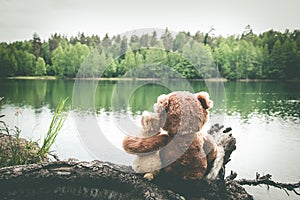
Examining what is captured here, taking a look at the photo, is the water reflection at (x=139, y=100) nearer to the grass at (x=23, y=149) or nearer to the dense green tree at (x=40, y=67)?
the grass at (x=23, y=149)

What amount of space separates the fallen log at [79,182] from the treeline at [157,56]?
51 centimetres

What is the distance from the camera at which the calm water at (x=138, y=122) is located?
6.91 feet

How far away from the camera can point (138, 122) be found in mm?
2070

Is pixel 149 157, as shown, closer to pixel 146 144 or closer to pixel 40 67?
pixel 146 144

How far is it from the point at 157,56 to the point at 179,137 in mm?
535

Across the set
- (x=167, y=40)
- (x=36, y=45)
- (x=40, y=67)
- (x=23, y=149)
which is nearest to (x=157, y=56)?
(x=167, y=40)

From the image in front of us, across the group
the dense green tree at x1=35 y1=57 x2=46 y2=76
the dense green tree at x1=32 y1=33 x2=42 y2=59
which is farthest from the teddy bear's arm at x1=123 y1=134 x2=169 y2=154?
the dense green tree at x1=32 y1=33 x2=42 y2=59

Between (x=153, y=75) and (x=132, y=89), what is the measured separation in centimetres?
14

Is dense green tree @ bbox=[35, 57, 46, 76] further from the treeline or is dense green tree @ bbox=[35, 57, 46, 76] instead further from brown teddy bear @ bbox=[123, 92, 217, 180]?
brown teddy bear @ bbox=[123, 92, 217, 180]

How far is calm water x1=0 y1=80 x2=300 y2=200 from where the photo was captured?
2.11 meters

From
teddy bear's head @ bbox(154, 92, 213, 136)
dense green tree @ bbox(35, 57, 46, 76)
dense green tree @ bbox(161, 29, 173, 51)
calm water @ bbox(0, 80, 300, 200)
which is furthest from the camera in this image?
dense green tree @ bbox(35, 57, 46, 76)

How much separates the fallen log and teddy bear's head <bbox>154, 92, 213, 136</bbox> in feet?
0.92

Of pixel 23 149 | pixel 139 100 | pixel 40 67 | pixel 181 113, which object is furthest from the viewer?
pixel 40 67

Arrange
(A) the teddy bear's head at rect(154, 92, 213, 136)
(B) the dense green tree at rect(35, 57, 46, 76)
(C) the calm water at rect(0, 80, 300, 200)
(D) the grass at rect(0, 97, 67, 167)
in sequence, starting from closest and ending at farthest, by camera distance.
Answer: (A) the teddy bear's head at rect(154, 92, 213, 136) → (C) the calm water at rect(0, 80, 300, 200) → (D) the grass at rect(0, 97, 67, 167) → (B) the dense green tree at rect(35, 57, 46, 76)
